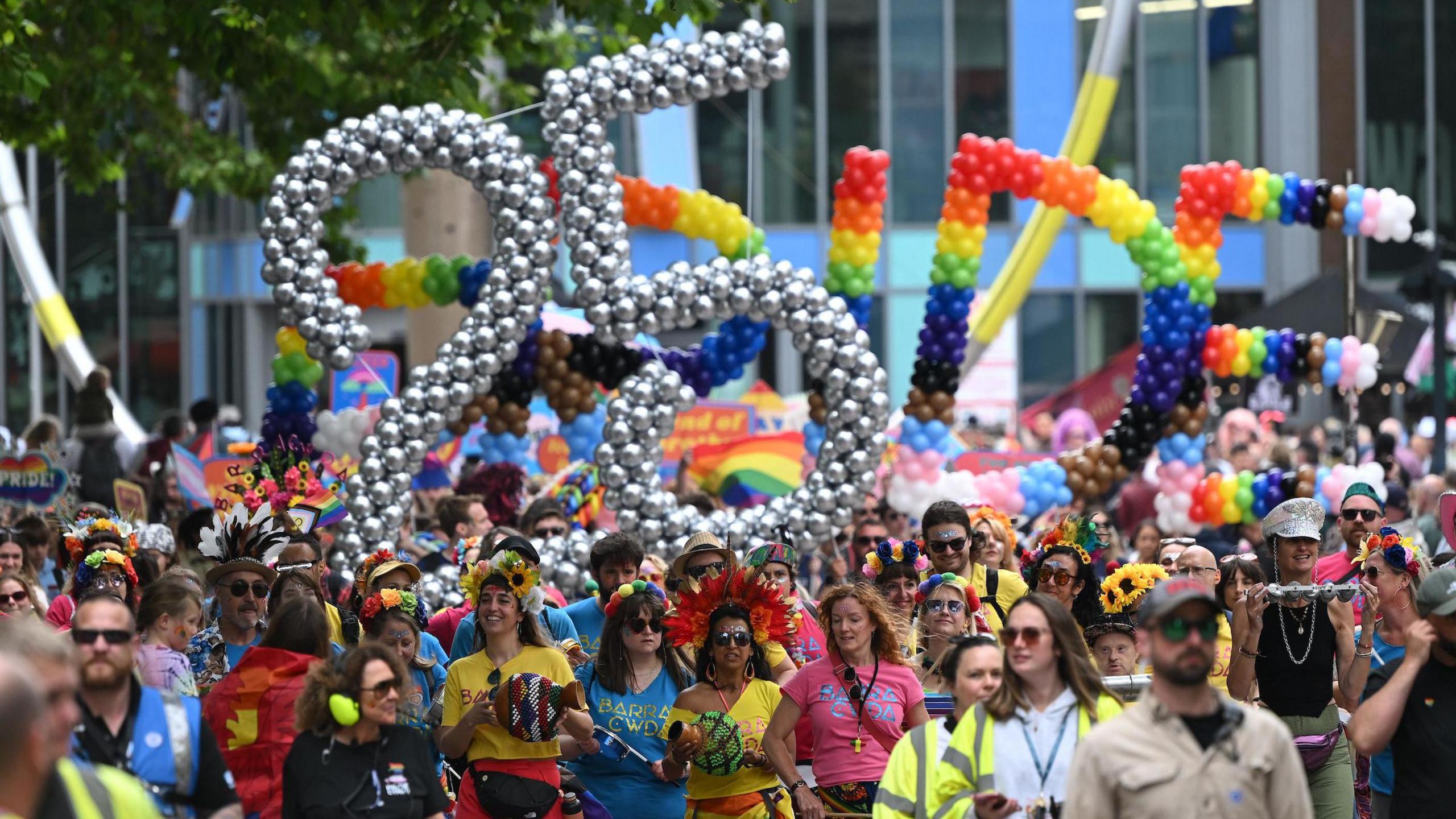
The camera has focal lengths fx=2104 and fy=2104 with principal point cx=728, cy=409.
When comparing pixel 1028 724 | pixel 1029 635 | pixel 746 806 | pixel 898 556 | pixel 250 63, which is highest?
pixel 250 63

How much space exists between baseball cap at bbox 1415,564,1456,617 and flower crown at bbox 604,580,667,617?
3257 millimetres

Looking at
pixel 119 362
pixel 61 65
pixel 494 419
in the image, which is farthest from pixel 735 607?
pixel 119 362

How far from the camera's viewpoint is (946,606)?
8711mm

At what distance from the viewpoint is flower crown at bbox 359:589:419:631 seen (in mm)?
8727

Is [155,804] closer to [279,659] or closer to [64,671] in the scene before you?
[64,671]

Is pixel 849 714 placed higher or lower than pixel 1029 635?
lower

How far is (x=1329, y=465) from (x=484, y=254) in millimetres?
12738

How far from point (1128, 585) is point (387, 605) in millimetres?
3102

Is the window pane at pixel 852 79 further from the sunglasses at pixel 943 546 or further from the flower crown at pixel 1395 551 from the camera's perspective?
the flower crown at pixel 1395 551

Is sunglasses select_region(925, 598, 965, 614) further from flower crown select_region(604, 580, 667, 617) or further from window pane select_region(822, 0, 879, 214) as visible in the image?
window pane select_region(822, 0, 879, 214)

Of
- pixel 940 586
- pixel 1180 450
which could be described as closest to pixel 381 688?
pixel 940 586

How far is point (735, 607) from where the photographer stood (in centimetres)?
833

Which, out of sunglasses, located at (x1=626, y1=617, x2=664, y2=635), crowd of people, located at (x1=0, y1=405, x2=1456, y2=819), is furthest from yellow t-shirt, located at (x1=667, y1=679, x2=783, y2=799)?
sunglasses, located at (x1=626, y1=617, x2=664, y2=635)

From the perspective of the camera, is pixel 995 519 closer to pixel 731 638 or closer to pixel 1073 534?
pixel 1073 534
